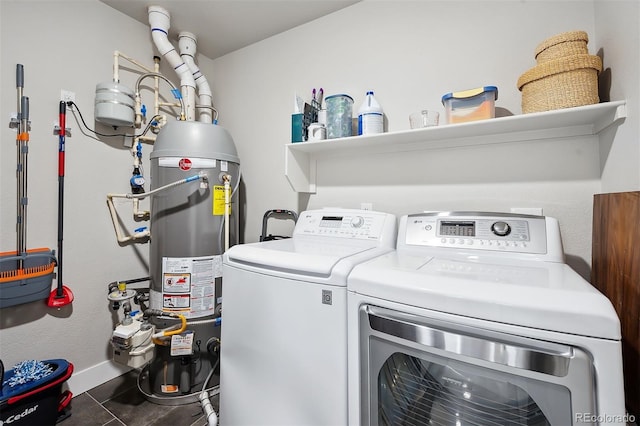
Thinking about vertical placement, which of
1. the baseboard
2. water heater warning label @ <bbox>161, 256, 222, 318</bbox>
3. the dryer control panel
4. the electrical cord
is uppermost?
the electrical cord

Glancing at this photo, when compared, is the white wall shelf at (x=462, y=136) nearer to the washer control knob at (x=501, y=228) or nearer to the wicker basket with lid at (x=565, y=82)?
the wicker basket with lid at (x=565, y=82)

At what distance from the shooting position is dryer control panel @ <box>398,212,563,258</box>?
0.99 metres

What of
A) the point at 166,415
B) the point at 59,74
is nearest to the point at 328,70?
the point at 59,74

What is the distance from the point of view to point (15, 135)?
4.75 ft

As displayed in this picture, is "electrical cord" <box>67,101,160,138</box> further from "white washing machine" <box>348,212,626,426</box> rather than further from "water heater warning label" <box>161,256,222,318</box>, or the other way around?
"white washing machine" <box>348,212,626,426</box>

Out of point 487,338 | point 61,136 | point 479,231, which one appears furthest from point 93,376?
point 479,231

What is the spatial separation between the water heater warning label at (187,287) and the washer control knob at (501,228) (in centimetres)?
150

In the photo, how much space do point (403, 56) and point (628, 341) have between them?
5.20 ft

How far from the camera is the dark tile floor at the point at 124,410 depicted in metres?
1.43

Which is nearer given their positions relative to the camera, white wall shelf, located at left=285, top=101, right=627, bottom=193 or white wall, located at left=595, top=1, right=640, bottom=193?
white wall, located at left=595, top=1, right=640, bottom=193

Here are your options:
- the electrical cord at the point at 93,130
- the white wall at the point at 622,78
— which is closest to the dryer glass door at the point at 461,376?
the white wall at the point at 622,78

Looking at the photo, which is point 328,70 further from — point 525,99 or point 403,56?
point 525,99

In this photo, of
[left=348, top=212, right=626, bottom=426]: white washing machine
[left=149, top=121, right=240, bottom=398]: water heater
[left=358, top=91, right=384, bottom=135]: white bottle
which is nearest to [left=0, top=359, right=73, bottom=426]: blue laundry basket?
[left=149, top=121, right=240, bottom=398]: water heater

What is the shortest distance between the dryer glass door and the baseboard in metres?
1.84
